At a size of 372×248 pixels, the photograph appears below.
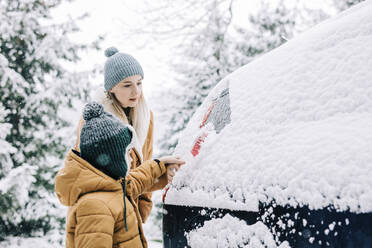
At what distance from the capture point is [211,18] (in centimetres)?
738

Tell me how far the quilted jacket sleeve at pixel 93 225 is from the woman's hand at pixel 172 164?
19.7 inches

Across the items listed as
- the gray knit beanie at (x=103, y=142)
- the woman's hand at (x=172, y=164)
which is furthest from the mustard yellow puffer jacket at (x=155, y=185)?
the gray knit beanie at (x=103, y=142)

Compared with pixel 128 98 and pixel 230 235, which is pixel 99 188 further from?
pixel 128 98

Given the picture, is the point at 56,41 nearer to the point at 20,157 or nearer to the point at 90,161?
the point at 20,157

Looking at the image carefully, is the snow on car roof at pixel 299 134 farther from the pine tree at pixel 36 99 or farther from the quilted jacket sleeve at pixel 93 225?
the pine tree at pixel 36 99

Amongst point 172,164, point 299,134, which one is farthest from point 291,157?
point 172,164

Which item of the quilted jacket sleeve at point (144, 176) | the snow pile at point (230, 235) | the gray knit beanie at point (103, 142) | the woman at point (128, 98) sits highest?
the woman at point (128, 98)

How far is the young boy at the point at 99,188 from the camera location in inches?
55.0

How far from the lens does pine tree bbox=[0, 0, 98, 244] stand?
429 centimetres

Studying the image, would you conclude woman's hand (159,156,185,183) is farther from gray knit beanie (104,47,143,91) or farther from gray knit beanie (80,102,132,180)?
gray knit beanie (104,47,143,91)

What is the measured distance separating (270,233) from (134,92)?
1451 millimetres

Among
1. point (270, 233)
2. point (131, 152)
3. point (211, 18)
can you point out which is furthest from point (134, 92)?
point (211, 18)

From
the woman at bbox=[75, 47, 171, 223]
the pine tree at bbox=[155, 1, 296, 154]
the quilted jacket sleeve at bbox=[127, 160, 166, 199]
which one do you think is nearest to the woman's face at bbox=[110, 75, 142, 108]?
the woman at bbox=[75, 47, 171, 223]

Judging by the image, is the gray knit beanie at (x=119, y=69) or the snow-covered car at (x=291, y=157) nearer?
the snow-covered car at (x=291, y=157)
